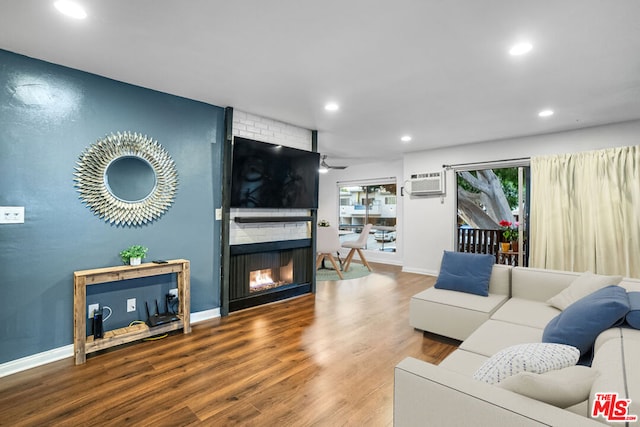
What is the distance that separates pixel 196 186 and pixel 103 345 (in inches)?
65.9

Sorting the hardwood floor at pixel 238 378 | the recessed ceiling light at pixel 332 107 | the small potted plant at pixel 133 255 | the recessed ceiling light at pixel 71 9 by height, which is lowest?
the hardwood floor at pixel 238 378

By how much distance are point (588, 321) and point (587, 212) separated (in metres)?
3.48

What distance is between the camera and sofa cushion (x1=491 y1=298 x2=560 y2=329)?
229cm

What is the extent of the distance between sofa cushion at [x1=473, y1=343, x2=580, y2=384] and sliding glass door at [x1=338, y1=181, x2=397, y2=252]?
608cm

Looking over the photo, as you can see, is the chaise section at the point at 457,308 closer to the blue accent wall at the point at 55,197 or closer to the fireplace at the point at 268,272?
the fireplace at the point at 268,272

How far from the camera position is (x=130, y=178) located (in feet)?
9.73

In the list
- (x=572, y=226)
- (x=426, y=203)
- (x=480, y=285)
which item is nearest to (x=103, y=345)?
(x=480, y=285)

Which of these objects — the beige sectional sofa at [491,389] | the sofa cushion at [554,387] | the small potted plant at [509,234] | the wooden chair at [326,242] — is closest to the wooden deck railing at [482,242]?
the small potted plant at [509,234]

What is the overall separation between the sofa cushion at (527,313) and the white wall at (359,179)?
13.8 ft

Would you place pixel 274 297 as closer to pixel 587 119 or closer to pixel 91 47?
pixel 91 47

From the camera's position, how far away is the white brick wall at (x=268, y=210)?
369 centimetres

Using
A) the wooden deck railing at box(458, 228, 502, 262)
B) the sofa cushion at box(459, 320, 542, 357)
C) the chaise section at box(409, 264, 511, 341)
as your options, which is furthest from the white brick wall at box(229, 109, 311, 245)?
the wooden deck railing at box(458, 228, 502, 262)

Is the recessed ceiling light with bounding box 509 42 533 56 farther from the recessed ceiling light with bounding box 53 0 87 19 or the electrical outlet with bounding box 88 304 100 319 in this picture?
the electrical outlet with bounding box 88 304 100 319

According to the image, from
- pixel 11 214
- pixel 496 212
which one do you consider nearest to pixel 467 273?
pixel 11 214
